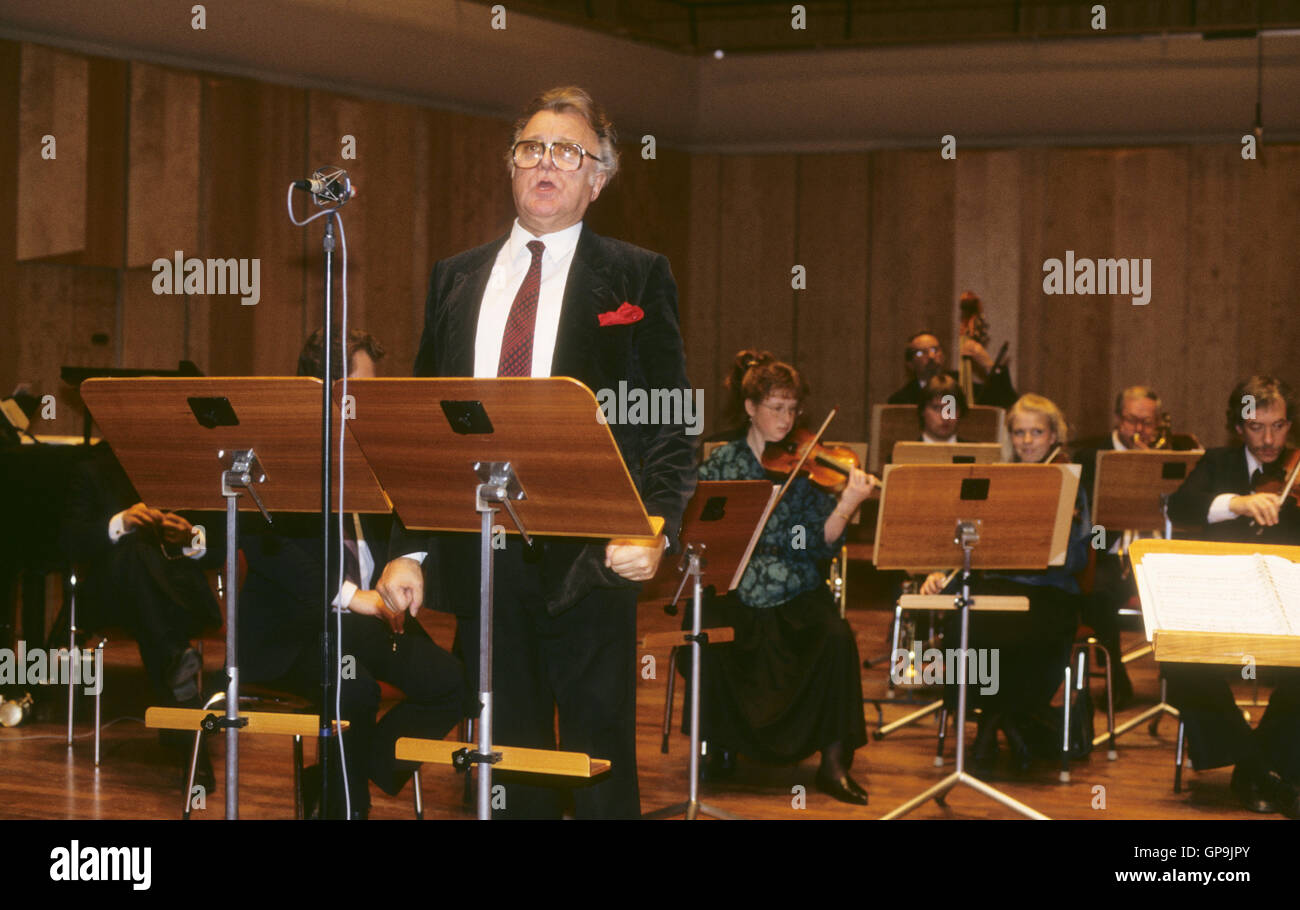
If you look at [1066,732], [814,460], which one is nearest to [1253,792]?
[1066,732]

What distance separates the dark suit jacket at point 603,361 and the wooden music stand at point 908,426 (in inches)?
199

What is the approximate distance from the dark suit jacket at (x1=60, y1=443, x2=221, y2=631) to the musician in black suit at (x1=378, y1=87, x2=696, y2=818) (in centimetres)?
244

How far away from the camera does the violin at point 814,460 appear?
15.3ft

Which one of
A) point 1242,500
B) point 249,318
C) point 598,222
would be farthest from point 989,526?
point 598,222

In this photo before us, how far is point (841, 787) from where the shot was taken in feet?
14.1

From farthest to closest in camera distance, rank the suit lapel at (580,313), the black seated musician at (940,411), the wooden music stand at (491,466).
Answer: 1. the black seated musician at (940,411)
2. the suit lapel at (580,313)
3. the wooden music stand at (491,466)

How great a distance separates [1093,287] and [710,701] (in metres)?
6.45

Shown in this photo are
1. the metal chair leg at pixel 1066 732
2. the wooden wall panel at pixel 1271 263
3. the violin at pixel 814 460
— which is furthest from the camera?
the wooden wall panel at pixel 1271 263

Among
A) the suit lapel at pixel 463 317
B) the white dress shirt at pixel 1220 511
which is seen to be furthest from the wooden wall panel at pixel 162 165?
the suit lapel at pixel 463 317

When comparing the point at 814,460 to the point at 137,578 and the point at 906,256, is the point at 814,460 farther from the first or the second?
the point at 906,256

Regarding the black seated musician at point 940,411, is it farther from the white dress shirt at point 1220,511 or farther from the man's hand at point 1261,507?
the man's hand at point 1261,507

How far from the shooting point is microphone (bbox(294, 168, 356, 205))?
2.24 m

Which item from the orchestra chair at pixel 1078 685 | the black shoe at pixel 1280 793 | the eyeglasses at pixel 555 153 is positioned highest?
the eyeglasses at pixel 555 153
